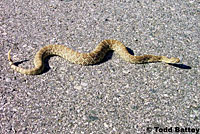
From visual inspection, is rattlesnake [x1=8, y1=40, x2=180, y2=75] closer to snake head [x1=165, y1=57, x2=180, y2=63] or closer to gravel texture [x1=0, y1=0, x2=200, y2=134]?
snake head [x1=165, y1=57, x2=180, y2=63]

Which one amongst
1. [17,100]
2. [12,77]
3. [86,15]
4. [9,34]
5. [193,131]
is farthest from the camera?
[86,15]

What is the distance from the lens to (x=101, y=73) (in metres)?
6.15

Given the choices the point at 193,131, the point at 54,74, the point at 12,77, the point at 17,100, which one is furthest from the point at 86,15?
the point at 193,131

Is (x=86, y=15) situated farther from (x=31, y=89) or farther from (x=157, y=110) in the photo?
(x=157, y=110)

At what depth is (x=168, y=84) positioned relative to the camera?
596 cm

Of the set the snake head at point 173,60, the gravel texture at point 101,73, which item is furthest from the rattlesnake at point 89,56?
the gravel texture at point 101,73

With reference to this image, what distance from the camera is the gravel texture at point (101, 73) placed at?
4.99m

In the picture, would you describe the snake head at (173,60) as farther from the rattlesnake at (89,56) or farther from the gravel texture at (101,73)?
the gravel texture at (101,73)

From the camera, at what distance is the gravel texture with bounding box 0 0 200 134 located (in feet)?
16.4

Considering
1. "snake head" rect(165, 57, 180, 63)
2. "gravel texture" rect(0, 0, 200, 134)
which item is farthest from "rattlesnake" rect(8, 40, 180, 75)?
"gravel texture" rect(0, 0, 200, 134)

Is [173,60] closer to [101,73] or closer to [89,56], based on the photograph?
[101,73]

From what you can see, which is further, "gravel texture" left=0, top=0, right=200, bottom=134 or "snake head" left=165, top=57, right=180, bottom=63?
"snake head" left=165, top=57, right=180, bottom=63

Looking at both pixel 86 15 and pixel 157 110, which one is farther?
pixel 86 15

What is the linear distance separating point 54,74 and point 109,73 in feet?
4.23
